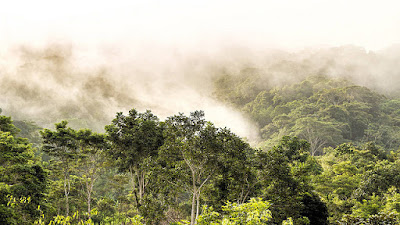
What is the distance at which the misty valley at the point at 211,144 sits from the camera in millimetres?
12062

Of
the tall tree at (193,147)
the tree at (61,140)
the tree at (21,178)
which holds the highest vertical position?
the tree at (61,140)

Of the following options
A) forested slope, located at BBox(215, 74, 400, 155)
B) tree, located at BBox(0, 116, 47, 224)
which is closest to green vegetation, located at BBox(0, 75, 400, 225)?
tree, located at BBox(0, 116, 47, 224)

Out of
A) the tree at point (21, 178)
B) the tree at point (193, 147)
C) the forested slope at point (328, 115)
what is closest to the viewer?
the tree at point (193, 147)

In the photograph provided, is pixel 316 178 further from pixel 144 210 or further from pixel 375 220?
pixel 375 220

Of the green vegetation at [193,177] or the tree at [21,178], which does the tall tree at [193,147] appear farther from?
the tree at [21,178]

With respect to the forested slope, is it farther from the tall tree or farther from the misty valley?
the tall tree

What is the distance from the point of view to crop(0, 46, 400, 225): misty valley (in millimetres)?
12062

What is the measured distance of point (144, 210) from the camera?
40.3ft

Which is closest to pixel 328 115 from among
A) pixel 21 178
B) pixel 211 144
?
pixel 211 144

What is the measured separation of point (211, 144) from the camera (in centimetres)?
1170

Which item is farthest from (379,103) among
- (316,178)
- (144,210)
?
(144,210)

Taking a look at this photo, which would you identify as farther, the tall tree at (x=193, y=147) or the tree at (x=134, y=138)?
the tree at (x=134, y=138)

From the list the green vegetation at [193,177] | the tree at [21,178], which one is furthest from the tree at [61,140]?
the tree at [21,178]

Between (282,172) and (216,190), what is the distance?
372 centimetres
